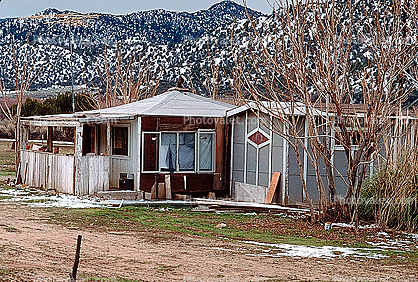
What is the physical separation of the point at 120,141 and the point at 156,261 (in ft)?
33.5

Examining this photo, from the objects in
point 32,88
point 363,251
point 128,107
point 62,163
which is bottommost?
point 363,251

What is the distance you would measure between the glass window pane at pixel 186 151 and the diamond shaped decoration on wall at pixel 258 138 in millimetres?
1858

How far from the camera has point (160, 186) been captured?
1814 cm

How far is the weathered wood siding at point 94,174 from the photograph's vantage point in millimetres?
17234

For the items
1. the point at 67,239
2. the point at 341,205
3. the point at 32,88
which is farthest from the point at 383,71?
the point at 32,88

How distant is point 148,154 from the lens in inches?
711

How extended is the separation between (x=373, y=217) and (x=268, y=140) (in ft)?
15.3

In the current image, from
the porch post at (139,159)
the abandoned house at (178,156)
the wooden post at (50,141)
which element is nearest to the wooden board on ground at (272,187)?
the abandoned house at (178,156)

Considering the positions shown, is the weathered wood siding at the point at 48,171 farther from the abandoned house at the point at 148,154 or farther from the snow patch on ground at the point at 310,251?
the snow patch on ground at the point at 310,251

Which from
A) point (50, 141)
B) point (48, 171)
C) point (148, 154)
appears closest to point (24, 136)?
point (50, 141)

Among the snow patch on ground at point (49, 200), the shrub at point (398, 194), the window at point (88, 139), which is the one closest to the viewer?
the shrub at point (398, 194)

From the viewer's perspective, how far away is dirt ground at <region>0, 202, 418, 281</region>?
7898 mm

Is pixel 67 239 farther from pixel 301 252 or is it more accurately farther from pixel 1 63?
pixel 1 63

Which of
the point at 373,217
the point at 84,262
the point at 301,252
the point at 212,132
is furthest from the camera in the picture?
the point at 212,132
